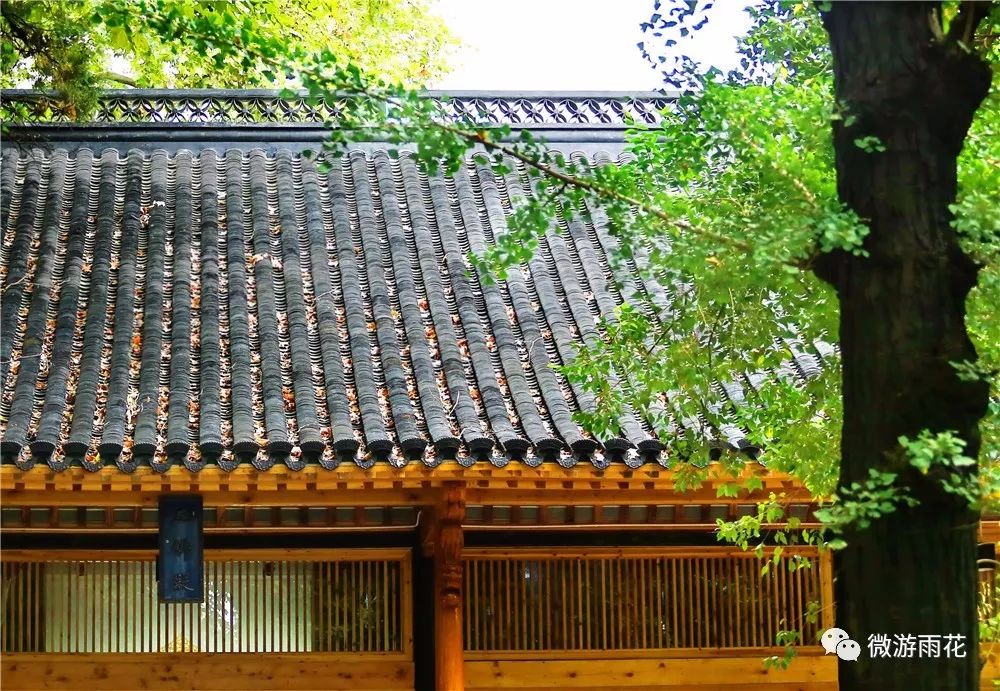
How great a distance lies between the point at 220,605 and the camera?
686 cm

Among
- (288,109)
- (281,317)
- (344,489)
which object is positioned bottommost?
(344,489)

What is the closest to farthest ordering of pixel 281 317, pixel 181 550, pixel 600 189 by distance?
pixel 600 189
pixel 181 550
pixel 281 317

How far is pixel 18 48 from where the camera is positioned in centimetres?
712

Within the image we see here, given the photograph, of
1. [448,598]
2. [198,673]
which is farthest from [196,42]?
[198,673]

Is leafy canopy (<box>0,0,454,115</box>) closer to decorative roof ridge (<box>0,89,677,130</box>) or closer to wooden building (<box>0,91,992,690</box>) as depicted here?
decorative roof ridge (<box>0,89,677,130</box>)

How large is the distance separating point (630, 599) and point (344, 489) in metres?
2.02

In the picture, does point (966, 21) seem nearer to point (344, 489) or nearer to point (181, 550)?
point (344, 489)

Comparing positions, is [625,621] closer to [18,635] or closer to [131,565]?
[131,565]

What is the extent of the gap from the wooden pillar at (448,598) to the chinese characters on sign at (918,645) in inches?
128

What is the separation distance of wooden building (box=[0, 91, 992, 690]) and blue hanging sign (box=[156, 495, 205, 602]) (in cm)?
14

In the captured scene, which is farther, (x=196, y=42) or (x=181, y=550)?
(x=181, y=550)

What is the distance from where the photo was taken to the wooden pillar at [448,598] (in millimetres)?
6570

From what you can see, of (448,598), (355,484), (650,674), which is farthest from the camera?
(650,674)

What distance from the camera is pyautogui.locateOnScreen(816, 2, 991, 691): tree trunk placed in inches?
138
